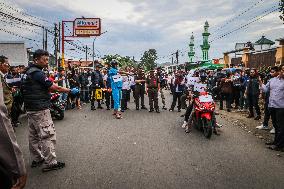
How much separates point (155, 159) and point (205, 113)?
298 cm

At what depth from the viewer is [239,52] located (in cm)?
3247

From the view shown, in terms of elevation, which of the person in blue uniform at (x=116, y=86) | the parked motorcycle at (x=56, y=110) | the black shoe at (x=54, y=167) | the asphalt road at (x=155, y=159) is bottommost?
the asphalt road at (x=155, y=159)

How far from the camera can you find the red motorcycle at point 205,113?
29.4 feet

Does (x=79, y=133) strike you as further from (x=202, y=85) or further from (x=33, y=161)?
(x=202, y=85)

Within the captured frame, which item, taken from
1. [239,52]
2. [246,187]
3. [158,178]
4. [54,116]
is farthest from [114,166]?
[239,52]

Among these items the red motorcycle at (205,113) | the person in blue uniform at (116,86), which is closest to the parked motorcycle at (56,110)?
the person in blue uniform at (116,86)

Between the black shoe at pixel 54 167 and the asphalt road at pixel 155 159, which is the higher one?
the black shoe at pixel 54 167

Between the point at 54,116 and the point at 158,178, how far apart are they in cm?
736

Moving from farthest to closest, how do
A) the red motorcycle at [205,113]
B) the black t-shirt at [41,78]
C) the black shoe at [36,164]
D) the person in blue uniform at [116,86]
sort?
Result: the person in blue uniform at [116,86] < the red motorcycle at [205,113] < the black shoe at [36,164] < the black t-shirt at [41,78]

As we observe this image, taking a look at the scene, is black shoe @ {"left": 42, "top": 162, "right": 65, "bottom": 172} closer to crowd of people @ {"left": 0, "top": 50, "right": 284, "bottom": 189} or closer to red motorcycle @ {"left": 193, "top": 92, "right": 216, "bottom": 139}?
crowd of people @ {"left": 0, "top": 50, "right": 284, "bottom": 189}

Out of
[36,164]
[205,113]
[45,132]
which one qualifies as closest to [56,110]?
[205,113]

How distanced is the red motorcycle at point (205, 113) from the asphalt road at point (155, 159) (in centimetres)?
24

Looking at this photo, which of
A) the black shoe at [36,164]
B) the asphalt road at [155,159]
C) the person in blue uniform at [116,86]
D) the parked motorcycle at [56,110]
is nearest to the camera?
the asphalt road at [155,159]

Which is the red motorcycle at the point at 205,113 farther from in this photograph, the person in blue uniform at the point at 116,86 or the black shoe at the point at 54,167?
the black shoe at the point at 54,167
